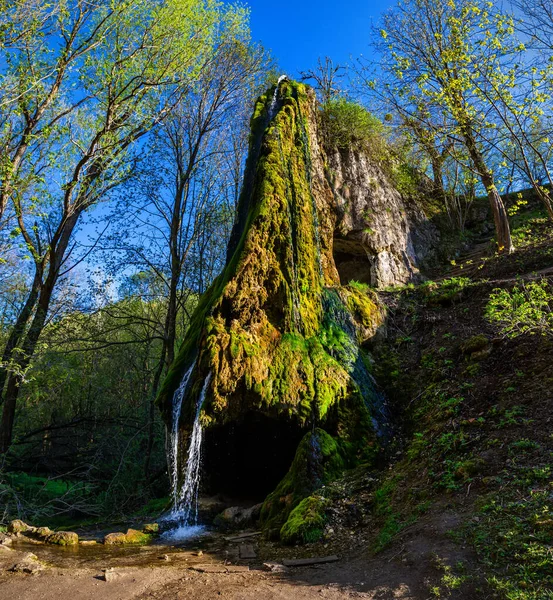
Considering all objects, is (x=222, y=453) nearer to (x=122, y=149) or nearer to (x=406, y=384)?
(x=406, y=384)

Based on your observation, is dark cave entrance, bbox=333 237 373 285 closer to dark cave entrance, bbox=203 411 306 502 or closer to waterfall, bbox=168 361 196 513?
dark cave entrance, bbox=203 411 306 502

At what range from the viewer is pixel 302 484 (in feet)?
19.9

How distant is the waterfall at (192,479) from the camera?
6.83m

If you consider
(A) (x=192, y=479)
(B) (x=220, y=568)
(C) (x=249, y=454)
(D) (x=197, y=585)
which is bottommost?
(B) (x=220, y=568)

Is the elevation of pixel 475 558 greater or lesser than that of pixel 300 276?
lesser

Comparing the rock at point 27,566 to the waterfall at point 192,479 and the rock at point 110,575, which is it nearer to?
the rock at point 110,575

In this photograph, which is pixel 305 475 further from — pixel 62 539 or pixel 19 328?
pixel 19 328

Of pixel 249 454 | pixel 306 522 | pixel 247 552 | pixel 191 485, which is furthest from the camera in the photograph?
pixel 249 454

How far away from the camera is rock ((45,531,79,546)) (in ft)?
18.3

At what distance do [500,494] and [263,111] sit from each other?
11.1 metres

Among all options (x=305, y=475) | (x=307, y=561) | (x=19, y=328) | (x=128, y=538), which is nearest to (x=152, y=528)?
(x=128, y=538)

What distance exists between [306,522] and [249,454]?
2626mm

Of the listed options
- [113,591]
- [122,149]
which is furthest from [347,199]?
[113,591]

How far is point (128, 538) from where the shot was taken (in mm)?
5906
